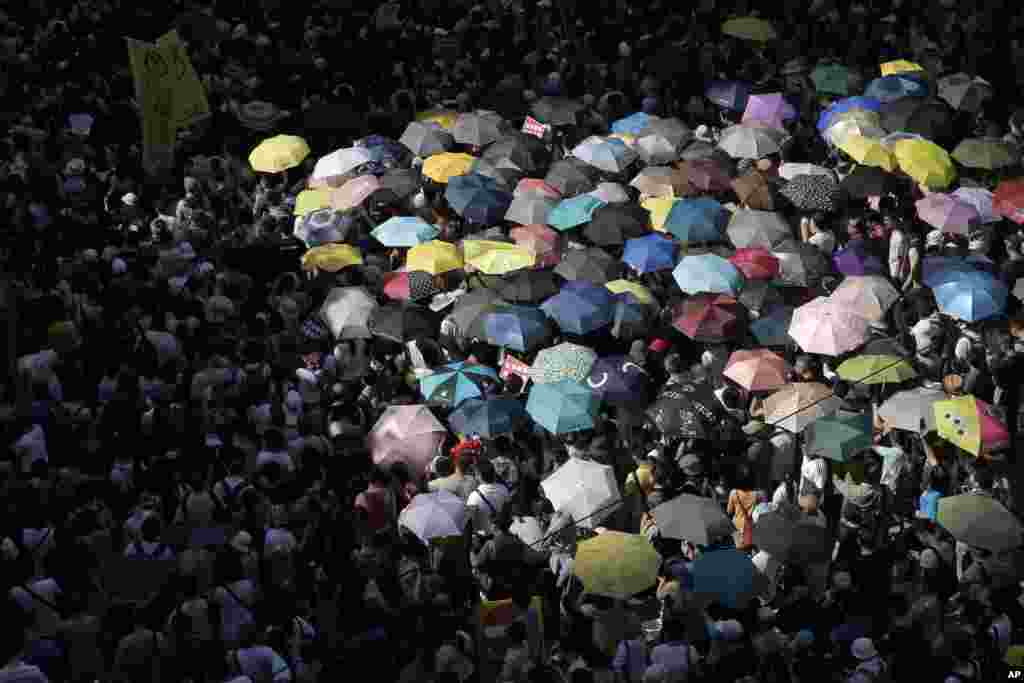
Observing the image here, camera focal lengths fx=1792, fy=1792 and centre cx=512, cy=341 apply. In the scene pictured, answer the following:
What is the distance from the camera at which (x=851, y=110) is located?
2153 centimetres

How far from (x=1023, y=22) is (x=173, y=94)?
13.3 metres

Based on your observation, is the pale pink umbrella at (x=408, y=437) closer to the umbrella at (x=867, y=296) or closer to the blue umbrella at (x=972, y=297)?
the umbrella at (x=867, y=296)

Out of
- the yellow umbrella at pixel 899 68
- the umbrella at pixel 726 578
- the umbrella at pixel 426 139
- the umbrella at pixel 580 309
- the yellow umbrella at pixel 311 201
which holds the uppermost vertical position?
the umbrella at pixel 726 578

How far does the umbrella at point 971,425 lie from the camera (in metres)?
14.4

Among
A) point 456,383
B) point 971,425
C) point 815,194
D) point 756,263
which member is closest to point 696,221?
point 756,263

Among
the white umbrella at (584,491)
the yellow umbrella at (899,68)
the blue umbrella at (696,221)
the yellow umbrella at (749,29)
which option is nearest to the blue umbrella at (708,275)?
the blue umbrella at (696,221)

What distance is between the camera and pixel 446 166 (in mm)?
20109

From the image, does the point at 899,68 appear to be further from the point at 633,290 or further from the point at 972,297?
the point at 633,290

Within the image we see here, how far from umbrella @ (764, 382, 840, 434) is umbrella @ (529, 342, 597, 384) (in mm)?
1616

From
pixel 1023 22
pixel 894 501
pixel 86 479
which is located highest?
pixel 86 479

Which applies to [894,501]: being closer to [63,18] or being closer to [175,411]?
[175,411]

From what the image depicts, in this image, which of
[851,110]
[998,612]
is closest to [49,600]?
[998,612]

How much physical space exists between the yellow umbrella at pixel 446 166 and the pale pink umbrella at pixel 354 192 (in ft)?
2.42

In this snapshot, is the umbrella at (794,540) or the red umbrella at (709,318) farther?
the red umbrella at (709,318)
